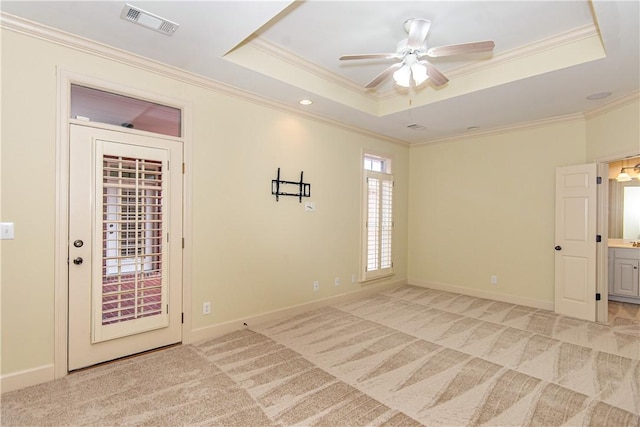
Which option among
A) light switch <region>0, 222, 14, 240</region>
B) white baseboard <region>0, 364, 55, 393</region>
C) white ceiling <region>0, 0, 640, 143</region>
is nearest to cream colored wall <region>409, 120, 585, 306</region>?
white ceiling <region>0, 0, 640, 143</region>

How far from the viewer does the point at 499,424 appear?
213 centimetres

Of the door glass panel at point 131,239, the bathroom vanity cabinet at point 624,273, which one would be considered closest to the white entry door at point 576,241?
the bathroom vanity cabinet at point 624,273

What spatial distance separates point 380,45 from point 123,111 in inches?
101

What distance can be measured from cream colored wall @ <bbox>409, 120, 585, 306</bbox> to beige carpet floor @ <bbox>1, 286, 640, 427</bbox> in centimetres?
118

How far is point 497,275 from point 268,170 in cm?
396

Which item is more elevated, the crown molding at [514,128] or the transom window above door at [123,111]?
the crown molding at [514,128]

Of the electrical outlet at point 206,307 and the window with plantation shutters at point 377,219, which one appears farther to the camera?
the window with plantation shutters at point 377,219

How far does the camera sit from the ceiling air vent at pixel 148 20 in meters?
2.30

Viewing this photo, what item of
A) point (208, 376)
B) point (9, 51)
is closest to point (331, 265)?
point (208, 376)

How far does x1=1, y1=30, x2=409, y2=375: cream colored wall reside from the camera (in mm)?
2471

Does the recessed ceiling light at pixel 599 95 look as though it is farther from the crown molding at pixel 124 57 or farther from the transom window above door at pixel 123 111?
the transom window above door at pixel 123 111

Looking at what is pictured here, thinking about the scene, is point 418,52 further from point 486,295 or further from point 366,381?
point 486,295

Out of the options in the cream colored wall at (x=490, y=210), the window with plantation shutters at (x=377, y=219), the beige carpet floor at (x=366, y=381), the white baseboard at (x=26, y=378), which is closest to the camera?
the beige carpet floor at (x=366, y=381)

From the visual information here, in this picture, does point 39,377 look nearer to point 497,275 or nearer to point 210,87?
point 210,87
